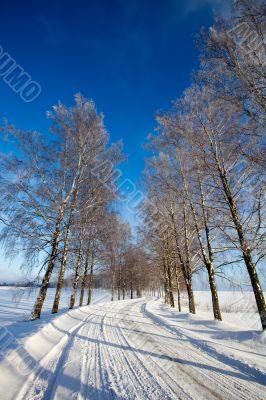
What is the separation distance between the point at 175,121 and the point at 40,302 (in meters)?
9.91

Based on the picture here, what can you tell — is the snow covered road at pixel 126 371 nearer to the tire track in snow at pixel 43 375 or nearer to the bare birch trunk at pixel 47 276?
the tire track in snow at pixel 43 375

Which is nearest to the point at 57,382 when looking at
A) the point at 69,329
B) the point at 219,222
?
the point at 69,329

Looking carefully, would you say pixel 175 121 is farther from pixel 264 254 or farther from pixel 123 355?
pixel 123 355

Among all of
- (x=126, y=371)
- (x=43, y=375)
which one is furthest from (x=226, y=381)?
(x=43, y=375)

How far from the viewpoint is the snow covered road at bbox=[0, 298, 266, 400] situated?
8.79ft

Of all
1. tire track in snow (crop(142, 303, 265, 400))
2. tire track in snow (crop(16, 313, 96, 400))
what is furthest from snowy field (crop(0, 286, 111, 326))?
tire track in snow (crop(142, 303, 265, 400))

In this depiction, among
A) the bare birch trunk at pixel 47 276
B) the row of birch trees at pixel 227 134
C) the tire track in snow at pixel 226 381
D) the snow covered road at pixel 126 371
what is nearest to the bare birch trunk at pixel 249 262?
the row of birch trees at pixel 227 134

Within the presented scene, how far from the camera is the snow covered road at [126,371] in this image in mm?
2680

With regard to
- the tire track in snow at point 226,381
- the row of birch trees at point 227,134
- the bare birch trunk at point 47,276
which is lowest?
the tire track in snow at point 226,381

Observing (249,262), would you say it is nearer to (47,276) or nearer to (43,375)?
(43,375)

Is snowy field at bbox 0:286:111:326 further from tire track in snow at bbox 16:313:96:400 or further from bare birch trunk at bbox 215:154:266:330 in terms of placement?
bare birch trunk at bbox 215:154:266:330

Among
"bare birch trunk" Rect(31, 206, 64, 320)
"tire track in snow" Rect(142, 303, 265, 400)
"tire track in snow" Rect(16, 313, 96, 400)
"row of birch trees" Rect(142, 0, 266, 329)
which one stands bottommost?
"tire track in snow" Rect(16, 313, 96, 400)

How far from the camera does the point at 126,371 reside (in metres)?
3.38

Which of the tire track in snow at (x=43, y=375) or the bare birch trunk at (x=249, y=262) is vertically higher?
the bare birch trunk at (x=249, y=262)
